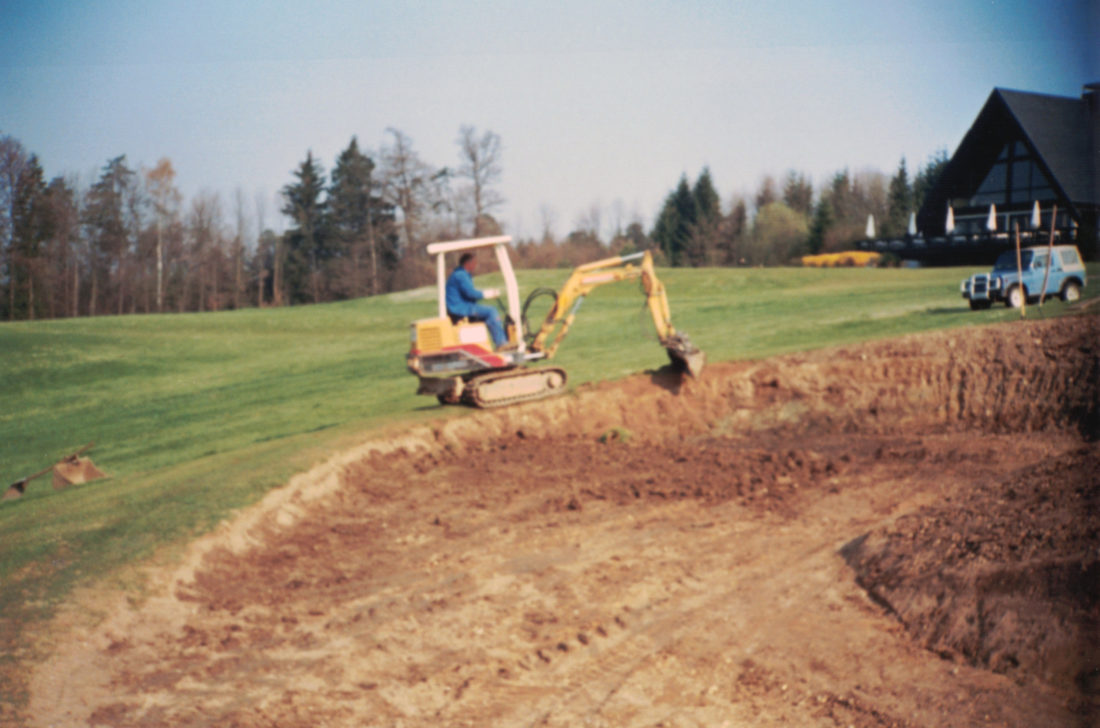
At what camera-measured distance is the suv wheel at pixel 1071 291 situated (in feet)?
57.5

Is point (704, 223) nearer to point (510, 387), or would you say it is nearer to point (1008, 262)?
point (1008, 262)

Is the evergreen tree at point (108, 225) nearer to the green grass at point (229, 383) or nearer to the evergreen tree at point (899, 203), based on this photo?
the green grass at point (229, 383)

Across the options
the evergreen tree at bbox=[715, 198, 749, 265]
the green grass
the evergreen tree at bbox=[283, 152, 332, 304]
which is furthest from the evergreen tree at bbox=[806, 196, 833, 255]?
the evergreen tree at bbox=[283, 152, 332, 304]

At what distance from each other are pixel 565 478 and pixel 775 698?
6.75m

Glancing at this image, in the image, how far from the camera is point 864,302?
82.3 ft

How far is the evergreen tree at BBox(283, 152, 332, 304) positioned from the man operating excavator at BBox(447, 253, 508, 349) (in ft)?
159

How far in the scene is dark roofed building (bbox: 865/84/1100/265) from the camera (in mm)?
19984

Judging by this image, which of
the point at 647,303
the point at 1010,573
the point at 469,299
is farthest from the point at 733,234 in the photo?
the point at 1010,573

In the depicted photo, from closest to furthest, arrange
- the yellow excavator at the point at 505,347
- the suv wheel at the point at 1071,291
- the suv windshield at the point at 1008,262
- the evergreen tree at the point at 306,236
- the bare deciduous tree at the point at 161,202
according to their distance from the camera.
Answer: the yellow excavator at the point at 505,347, the suv wheel at the point at 1071,291, the suv windshield at the point at 1008,262, the bare deciduous tree at the point at 161,202, the evergreen tree at the point at 306,236

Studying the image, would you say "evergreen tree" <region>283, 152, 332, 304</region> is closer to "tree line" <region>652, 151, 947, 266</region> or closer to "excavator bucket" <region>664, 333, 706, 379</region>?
"tree line" <region>652, 151, 947, 266</region>

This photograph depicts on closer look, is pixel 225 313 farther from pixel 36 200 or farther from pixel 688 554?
pixel 688 554

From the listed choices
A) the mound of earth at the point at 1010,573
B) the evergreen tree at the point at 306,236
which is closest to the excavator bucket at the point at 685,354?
the mound of earth at the point at 1010,573

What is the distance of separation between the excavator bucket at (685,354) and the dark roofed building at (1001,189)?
861 cm

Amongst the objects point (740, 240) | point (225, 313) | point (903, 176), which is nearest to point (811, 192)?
point (740, 240)
